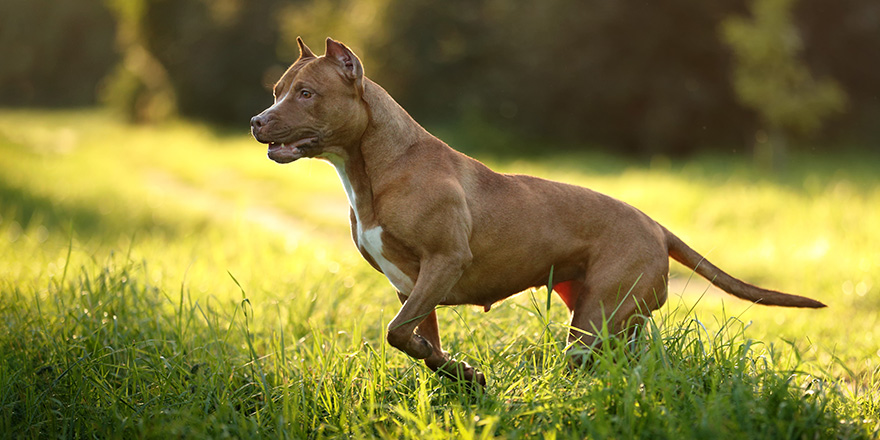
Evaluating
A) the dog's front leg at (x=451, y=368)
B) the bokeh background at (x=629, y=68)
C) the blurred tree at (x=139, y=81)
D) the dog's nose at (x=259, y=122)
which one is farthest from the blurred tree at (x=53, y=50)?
the dog's front leg at (x=451, y=368)

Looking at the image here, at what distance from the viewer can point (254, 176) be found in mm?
16172

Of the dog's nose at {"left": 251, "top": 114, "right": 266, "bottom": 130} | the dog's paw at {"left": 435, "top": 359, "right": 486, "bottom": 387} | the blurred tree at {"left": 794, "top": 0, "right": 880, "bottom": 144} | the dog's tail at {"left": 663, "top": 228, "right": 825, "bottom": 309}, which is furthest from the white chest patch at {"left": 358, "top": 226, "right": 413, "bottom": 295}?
the blurred tree at {"left": 794, "top": 0, "right": 880, "bottom": 144}

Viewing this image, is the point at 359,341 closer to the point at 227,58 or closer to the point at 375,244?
the point at 375,244

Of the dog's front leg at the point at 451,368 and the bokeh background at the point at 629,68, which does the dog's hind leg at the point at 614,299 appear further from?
the bokeh background at the point at 629,68

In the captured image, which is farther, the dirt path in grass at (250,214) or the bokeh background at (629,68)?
the bokeh background at (629,68)

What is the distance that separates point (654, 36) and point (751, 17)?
2.31 metres

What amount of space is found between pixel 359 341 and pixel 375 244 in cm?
65

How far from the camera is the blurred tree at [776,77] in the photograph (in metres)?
14.7

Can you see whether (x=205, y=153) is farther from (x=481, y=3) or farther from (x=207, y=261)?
(x=207, y=261)

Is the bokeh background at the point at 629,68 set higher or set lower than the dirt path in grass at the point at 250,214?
higher

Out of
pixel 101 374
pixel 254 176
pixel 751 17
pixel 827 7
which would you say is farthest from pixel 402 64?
pixel 101 374

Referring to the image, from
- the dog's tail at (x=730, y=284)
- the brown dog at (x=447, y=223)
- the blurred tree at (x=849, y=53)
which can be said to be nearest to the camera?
the brown dog at (x=447, y=223)

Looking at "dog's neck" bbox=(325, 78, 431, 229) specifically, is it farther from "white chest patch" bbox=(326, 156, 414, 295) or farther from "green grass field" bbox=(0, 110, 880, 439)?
"green grass field" bbox=(0, 110, 880, 439)

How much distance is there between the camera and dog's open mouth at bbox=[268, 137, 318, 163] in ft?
11.3
